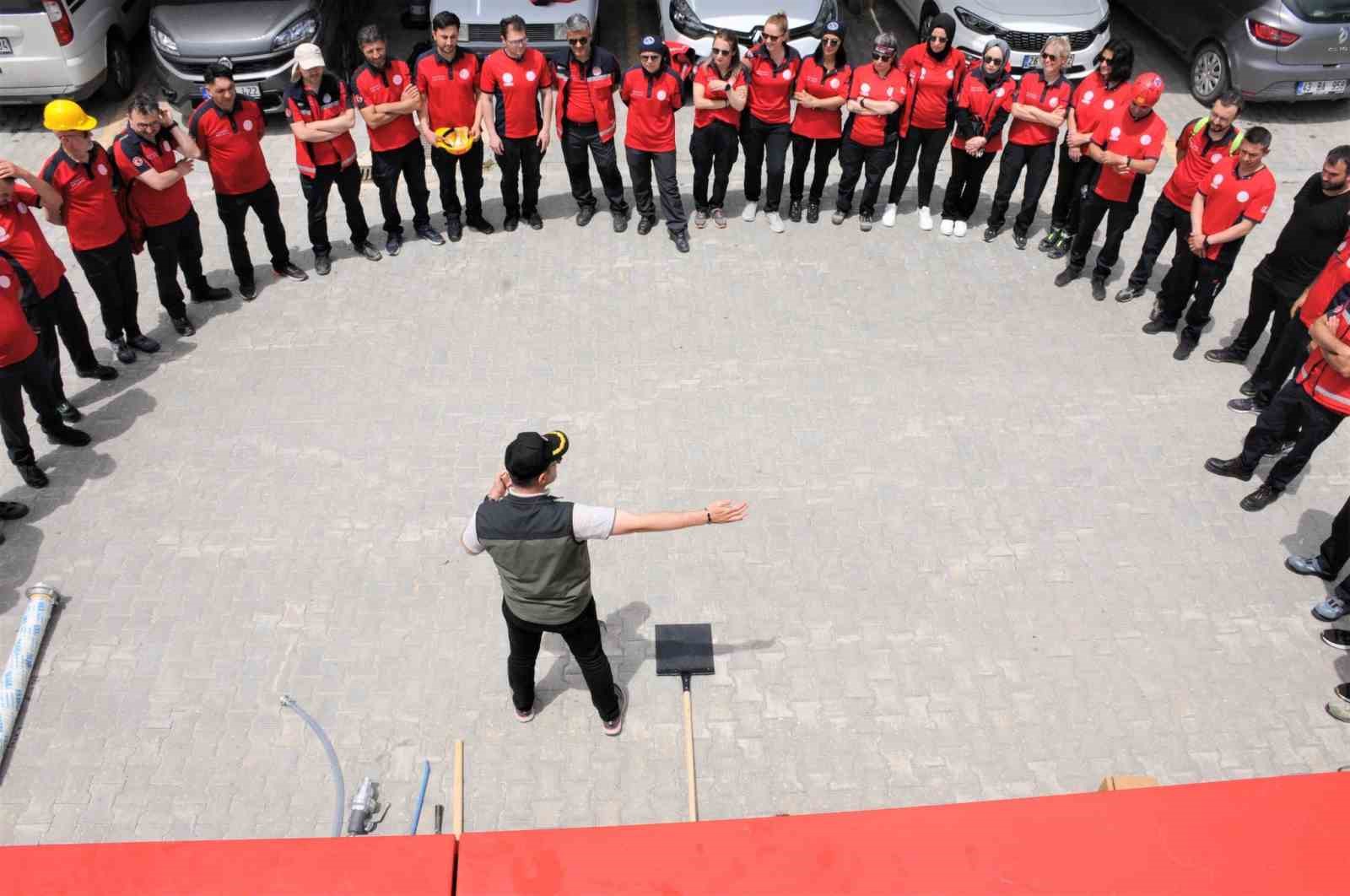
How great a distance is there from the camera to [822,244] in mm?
8742

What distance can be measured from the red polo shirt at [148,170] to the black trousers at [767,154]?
4.36 metres

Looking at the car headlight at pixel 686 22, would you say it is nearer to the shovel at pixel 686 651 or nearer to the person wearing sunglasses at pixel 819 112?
the person wearing sunglasses at pixel 819 112

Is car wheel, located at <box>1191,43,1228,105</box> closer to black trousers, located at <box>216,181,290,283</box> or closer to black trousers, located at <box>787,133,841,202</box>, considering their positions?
black trousers, located at <box>787,133,841,202</box>

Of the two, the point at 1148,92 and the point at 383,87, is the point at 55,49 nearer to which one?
the point at 383,87

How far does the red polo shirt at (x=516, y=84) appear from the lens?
788cm

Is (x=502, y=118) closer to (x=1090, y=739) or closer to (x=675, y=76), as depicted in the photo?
(x=675, y=76)

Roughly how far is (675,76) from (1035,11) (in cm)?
472

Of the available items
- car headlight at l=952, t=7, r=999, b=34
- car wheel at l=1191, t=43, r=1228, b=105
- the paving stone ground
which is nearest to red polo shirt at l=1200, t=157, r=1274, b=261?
the paving stone ground

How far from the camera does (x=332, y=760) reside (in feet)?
15.9

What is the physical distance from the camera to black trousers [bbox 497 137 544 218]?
834 centimetres

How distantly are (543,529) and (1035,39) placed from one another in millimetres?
8865

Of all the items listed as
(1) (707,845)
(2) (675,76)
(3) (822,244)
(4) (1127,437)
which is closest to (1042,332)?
(4) (1127,437)

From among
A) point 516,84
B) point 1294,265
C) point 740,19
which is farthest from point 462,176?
point 1294,265

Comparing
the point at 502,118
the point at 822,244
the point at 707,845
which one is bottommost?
the point at 822,244
